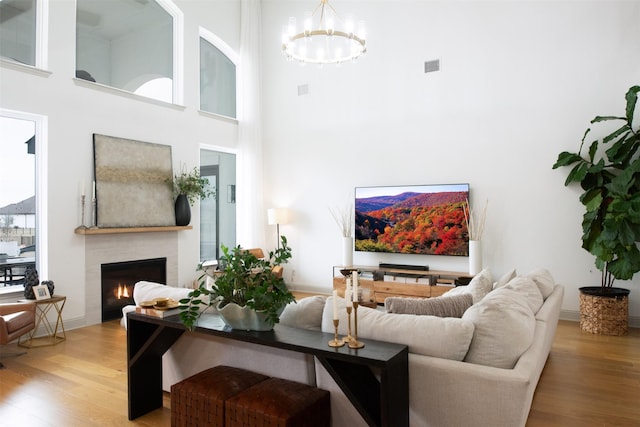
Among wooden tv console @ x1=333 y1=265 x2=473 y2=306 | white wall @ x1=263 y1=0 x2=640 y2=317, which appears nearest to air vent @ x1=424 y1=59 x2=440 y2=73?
white wall @ x1=263 y1=0 x2=640 y2=317

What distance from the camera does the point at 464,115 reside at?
238 inches

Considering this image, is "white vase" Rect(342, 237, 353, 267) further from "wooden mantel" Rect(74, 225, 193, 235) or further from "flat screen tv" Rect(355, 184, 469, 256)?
"wooden mantel" Rect(74, 225, 193, 235)

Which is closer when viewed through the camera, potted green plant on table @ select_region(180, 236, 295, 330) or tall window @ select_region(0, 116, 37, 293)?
Answer: potted green plant on table @ select_region(180, 236, 295, 330)

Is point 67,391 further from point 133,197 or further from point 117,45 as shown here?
point 117,45

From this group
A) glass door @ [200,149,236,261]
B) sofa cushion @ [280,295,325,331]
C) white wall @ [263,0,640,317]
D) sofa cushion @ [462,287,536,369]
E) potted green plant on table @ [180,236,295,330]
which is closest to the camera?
sofa cushion @ [462,287,536,369]

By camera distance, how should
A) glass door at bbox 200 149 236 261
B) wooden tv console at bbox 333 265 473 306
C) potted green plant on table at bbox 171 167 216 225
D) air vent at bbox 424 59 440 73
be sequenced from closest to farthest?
wooden tv console at bbox 333 265 473 306
air vent at bbox 424 59 440 73
potted green plant on table at bbox 171 167 216 225
glass door at bbox 200 149 236 261

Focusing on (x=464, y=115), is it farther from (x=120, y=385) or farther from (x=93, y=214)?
(x=120, y=385)

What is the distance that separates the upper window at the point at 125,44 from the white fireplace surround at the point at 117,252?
6.39ft

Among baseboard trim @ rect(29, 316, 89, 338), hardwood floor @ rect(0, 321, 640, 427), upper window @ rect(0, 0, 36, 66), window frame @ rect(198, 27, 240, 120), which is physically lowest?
hardwood floor @ rect(0, 321, 640, 427)

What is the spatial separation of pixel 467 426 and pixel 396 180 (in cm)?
477

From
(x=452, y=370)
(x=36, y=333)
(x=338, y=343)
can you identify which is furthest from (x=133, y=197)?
(x=452, y=370)

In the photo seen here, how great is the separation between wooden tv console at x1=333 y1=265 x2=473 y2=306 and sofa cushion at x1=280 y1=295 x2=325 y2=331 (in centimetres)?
312

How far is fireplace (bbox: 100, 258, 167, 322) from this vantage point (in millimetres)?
5543

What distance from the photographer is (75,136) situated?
17.1ft
